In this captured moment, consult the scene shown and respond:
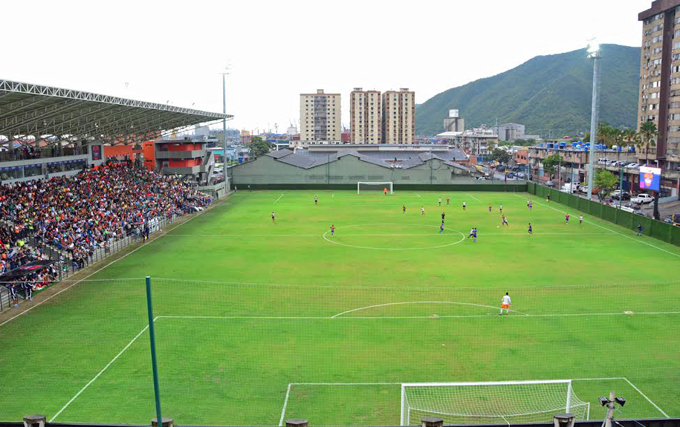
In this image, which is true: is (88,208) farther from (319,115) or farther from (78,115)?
(319,115)

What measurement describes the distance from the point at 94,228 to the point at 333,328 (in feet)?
76.4

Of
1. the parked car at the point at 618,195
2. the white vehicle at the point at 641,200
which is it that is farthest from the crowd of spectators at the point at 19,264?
the parked car at the point at 618,195

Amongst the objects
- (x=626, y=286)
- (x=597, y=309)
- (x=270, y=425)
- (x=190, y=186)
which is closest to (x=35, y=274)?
(x=270, y=425)

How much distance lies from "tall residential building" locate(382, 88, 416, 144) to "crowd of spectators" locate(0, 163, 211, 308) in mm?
138049

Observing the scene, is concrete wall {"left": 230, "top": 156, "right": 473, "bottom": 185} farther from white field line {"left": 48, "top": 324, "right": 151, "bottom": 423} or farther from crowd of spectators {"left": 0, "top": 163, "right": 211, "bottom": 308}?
white field line {"left": 48, "top": 324, "right": 151, "bottom": 423}

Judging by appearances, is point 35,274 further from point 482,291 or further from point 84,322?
point 482,291

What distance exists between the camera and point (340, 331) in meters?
21.5

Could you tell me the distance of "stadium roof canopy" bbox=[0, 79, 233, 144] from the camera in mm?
32594

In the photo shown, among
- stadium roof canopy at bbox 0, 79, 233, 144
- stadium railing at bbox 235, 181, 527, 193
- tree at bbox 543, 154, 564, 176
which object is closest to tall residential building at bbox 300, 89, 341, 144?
tree at bbox 543, 154, 564, 176

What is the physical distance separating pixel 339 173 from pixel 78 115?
4548 centimetres

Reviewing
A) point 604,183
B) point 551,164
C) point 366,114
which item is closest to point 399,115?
point 366,114

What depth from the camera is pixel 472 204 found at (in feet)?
215

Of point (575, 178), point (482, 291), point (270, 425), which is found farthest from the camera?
point (575, 178)

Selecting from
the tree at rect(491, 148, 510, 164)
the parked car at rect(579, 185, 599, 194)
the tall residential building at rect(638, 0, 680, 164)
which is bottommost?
the parked car at rect(579, 185, 599, 194)
